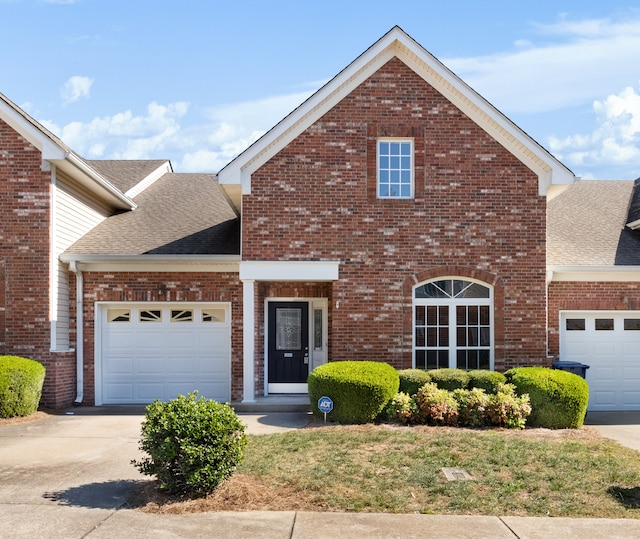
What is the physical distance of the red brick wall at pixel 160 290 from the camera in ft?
54.0

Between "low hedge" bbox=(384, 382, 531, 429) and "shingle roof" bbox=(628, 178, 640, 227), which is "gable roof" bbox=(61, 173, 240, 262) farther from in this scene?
"shingle roof" bbox=(628, 178, 640, 227)

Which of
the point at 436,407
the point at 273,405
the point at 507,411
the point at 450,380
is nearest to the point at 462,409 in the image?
the point at 436,407

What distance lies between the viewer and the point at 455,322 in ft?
51.4

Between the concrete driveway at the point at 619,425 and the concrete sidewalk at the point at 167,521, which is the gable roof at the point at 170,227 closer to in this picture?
the concrete sidewalk at the point at 167,521

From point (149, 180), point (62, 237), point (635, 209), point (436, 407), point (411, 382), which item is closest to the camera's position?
point (436, 407)

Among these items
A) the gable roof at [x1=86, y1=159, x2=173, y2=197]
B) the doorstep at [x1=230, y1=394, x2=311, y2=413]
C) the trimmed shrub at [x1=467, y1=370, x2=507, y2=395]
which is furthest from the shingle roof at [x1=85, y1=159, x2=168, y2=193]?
the trimmed shrub at [x1=467, y1=370, x2=507, y2=395]

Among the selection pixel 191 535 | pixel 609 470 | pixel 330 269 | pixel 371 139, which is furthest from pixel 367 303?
pixel 191 535

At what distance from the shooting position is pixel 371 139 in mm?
15648

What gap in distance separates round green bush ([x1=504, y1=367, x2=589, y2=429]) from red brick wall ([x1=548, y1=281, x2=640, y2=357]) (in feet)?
10.4

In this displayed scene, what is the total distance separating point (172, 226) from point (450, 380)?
323 inches

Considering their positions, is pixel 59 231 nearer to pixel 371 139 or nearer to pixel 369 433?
pixel 371 139

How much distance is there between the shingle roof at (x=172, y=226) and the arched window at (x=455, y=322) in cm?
444

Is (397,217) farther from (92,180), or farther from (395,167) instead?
(92,180)

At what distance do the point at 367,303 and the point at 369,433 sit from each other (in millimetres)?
4057
